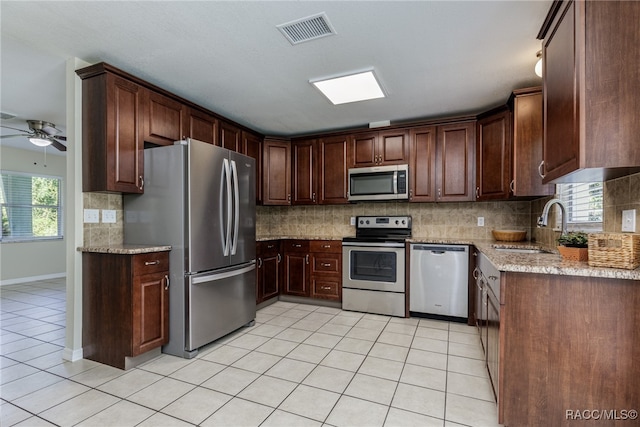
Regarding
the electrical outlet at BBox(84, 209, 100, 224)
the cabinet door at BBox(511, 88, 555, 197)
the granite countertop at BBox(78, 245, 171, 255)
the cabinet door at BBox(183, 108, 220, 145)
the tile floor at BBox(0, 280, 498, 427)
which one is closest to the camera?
the tile floor at BBox(0, 280, 498, 427)

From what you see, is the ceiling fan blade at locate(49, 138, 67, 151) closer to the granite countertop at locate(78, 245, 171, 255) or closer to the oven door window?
the granite countertop at locate(78, 245, 171, 255)

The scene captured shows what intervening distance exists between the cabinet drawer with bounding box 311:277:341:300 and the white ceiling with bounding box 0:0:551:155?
2121 millimetres

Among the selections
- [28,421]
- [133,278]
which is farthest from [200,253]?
[28,421]

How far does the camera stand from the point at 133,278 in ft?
7.45

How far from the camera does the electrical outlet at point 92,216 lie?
2.50 m

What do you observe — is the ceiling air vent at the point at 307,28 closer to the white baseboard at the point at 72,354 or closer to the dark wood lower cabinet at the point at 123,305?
the dark wood lower cabinet at the point at 123,305

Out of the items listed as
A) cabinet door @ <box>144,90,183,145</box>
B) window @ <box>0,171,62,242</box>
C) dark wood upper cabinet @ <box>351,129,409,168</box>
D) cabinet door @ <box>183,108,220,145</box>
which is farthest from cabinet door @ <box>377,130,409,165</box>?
window @ <box>0,171,62,242</box>

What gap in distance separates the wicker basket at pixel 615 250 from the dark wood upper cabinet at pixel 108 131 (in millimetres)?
3082

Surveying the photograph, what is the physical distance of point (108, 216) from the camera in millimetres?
2668

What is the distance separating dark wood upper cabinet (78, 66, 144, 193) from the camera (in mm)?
2393

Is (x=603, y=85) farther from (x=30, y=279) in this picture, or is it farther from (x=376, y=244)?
(x=30, y=279)

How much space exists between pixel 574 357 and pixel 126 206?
3.28m

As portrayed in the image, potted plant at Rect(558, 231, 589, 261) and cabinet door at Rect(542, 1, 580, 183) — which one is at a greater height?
cabinet door at Rect(542, 1, 580, 183)

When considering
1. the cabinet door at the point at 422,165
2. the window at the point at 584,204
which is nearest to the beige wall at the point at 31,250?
the cabinet door at the point at 422,165
